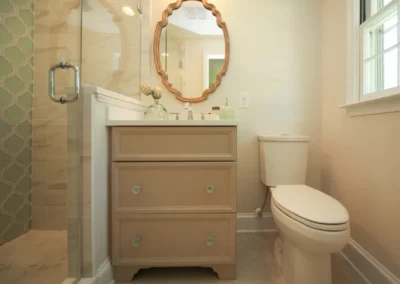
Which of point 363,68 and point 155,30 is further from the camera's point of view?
point 155,30

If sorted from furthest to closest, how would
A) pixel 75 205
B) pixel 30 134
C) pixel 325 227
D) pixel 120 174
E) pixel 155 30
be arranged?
1. pixel 155 30
2. pixel 30 134
3. pixel 120 174
4. pixel 75 205
5. pixel 325 227

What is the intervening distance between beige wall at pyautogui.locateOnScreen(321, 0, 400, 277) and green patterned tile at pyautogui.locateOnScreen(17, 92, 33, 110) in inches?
90.9

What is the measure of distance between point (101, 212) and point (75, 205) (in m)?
0.13

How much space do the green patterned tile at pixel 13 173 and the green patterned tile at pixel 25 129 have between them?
232 millimetres

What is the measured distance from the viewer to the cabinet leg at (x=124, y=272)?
112 cm

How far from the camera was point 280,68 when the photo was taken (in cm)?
170

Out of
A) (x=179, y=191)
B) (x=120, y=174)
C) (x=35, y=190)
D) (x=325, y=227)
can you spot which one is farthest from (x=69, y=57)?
(x=325, y=227)

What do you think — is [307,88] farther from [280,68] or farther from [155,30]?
[155,30]

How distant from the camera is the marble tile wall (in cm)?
140

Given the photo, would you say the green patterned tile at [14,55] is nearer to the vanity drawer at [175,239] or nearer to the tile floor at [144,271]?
the tile floor at [144,271]

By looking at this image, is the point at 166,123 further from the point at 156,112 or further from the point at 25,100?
the point at 25,100

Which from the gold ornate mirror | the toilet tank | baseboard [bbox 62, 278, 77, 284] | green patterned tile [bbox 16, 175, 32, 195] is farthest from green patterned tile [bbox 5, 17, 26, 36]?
the toilet tank

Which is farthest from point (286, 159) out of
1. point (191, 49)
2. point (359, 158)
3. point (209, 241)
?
point (191, 49)

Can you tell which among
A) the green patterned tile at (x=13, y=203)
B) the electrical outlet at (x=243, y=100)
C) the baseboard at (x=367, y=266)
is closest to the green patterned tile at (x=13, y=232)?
the green patterned tile at (x=13, y=203)
